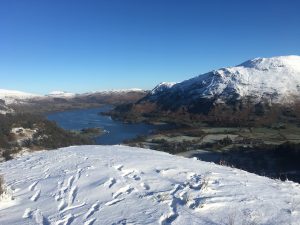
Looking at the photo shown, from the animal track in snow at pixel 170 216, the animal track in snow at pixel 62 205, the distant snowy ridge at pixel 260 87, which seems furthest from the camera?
the distant snowy ridge at pixel 260 87

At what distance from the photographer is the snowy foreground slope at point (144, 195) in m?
9.17

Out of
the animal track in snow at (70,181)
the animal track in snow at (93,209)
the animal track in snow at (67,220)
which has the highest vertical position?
the animal track in snow at (70,181)

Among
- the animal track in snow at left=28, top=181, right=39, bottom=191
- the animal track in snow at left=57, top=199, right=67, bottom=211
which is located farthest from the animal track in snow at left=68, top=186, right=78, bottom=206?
the animal track in snow at left=28, top=181, right=39, bottom=191

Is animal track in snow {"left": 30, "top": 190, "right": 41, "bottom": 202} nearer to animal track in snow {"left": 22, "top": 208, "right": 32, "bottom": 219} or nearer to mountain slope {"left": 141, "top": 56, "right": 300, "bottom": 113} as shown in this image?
animal track in snow {"left": 22, "top": 208, "right": 32, "bottom": 219}

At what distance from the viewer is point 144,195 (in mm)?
10883

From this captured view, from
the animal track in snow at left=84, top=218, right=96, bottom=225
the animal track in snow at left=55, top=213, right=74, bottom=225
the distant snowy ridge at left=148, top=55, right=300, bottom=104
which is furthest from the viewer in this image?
the distant snowy ridge at left=148, top=55, right=300, bottom=104

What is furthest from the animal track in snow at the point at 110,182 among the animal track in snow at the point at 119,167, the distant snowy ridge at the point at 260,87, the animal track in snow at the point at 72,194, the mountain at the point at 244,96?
the distant snowy ridge at the point at 260,87

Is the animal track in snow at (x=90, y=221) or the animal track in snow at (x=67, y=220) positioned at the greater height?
the animal track in snow at (x=90, y=221)

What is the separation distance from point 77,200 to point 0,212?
2062 mm

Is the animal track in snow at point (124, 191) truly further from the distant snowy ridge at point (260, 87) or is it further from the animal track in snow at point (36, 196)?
the distant snowy ridge at point (260, 87)

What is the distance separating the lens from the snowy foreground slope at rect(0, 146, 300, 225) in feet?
30.1

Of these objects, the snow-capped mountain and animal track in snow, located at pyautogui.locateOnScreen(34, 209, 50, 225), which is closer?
animal track in snow, located at pyautogui.locateOnScreen(34, 209, 50, 225)

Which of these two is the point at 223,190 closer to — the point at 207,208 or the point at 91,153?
the point at 207,208

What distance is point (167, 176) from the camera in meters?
13.1
